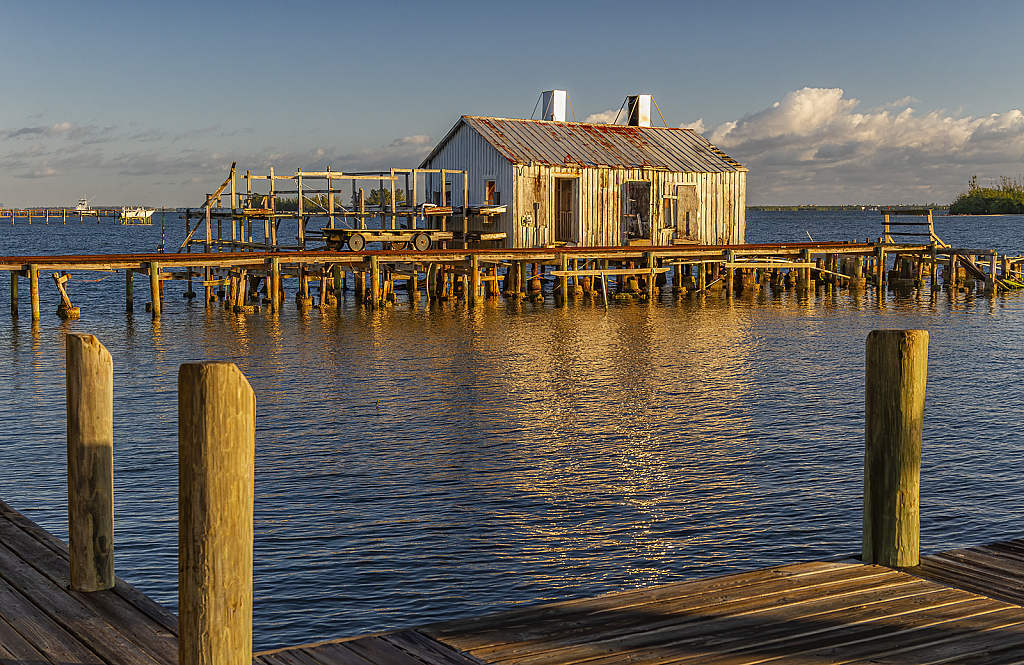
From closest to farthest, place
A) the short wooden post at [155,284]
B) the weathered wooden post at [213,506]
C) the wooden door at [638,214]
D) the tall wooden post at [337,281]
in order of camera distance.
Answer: the weathered wooden post at [213,506] → the short wooden post at [155,284] → the tall wooden post at [337,281] → the wooden door at [638,214]

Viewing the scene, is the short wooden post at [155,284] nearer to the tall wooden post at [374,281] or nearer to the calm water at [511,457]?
the calm water at [511,457]

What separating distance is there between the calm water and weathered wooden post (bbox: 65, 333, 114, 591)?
77.1 inches

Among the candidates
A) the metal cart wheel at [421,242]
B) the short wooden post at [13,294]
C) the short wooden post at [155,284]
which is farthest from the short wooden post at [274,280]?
the short wooden post at [13,294]

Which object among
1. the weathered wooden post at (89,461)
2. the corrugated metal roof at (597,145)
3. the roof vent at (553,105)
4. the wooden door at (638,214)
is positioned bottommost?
the weathered wooden post at (89,461)

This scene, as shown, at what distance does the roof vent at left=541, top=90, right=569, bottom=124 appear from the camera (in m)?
41.3

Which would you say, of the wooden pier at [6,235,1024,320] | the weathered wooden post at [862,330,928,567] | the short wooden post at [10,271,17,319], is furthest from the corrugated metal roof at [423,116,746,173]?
the weathered wooden post at [862,330,928,567]

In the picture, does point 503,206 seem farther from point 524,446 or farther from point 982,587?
point 982,587

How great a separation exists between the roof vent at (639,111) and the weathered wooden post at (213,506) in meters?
39.9

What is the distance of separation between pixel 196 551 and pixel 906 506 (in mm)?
4256

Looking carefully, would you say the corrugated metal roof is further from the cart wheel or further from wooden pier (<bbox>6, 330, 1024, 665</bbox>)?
wooden pier (<bbox>6, 330, 1024, 665</bbox>)

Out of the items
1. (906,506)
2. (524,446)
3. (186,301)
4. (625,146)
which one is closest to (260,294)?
(186,301)

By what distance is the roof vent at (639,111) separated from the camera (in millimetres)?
42969

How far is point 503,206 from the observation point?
1426 inches

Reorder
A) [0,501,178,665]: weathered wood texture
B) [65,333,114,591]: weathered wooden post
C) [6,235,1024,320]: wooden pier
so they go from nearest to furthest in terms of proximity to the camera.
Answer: [0,501,178,665]: weathered wood texture, [65,333,114,591]: weathered wooden post, [6,235,1024,320]: wooden pier
